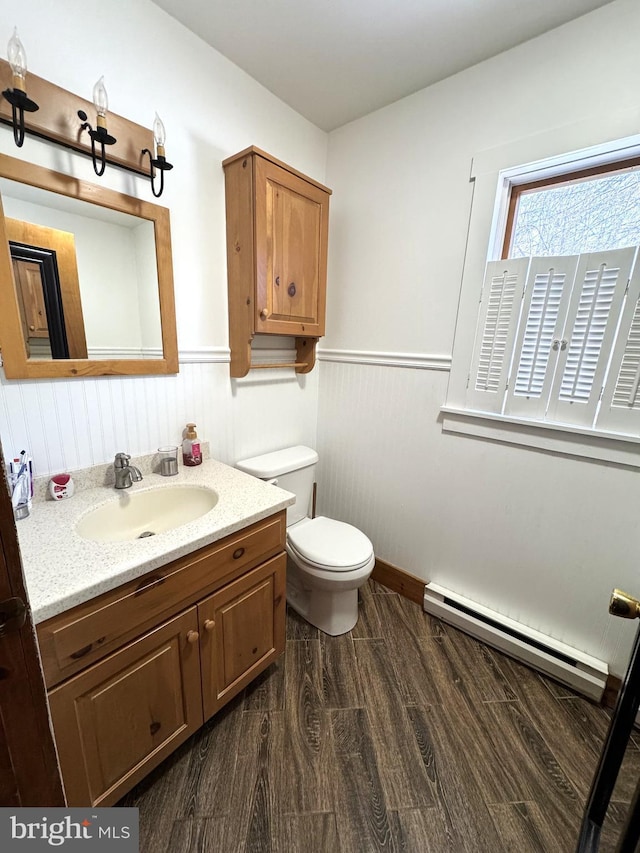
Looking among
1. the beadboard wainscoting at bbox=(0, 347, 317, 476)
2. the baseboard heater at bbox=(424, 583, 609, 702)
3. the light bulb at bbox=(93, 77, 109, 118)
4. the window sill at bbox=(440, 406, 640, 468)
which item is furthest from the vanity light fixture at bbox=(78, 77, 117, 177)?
the baseboard heater at bbox=(424, 583, 609, 702)

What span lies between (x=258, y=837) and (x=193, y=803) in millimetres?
217

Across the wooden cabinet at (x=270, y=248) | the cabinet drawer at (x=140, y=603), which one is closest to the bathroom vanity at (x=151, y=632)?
the cabinet drawer at (x=140, y=603)

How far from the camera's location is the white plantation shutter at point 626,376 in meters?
1.17

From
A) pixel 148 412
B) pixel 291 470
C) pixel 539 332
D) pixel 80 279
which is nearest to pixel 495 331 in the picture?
pixel 539 332

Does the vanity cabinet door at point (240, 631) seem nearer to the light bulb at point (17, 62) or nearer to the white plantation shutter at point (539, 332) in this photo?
the white plantation shutter at point (539, 332)

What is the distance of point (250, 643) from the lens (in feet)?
4.09

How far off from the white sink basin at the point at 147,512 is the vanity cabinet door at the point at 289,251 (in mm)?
739

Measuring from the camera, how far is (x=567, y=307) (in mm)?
1284

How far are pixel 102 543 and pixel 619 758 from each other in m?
1.23

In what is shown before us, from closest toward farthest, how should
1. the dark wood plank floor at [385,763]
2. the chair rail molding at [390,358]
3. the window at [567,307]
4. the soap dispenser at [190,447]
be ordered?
the dark wood plank floor at [385,763] < the window at [567,307] < the soap dispenser at [190,447] < the chair rail molding at [390,358]

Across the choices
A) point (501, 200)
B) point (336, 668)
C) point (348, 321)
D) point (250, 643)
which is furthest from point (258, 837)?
point (501, 200)

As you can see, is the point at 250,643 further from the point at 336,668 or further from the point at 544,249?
the point at 544,249

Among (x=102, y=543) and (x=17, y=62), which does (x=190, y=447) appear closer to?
(x=102, y=543)

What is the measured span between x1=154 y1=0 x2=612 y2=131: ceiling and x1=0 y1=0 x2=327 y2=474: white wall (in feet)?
0.33
